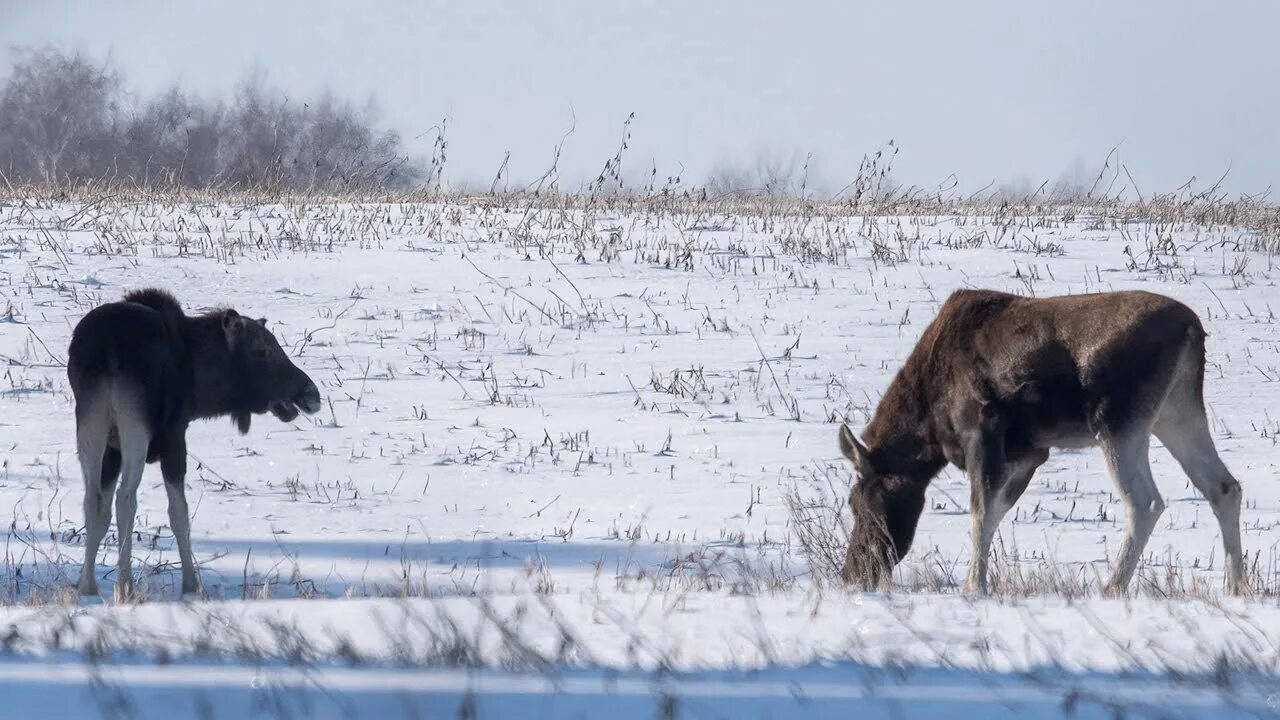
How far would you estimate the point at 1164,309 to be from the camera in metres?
7.77

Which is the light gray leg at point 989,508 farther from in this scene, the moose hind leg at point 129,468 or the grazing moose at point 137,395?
the moose hind leg at point 129,468

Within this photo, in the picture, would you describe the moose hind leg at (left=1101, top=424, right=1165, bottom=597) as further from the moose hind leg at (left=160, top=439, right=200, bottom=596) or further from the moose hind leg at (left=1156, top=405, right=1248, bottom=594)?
the moose hind leg at (left=160, top=439, right=200, bottom=596)

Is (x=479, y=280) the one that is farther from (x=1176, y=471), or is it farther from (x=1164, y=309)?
(x=1164, y=309)

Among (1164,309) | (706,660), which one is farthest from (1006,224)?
(706,660)

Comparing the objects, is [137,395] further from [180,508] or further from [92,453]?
[180,508]

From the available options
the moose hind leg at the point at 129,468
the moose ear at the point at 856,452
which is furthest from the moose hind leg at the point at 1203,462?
the moose hind leg at the point at 129,468

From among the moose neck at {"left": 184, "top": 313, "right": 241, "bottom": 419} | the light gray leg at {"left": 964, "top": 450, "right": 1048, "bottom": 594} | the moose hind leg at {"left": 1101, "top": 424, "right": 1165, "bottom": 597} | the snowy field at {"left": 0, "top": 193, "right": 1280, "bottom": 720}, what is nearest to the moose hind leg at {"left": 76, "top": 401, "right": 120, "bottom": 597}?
the snowy field at {"left": 0, "top": 193, "right": 1280, "bottom": 720}

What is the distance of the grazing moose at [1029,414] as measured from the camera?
766 centimetres

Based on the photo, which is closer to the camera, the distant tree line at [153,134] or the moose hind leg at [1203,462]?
the moose hind leg at [1203,462]

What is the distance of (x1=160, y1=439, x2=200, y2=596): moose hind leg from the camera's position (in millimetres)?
7418

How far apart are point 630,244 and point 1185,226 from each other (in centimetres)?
742

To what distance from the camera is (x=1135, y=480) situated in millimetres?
7707

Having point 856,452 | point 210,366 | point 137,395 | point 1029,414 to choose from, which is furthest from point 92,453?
point 1029,414

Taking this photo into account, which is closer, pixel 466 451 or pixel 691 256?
pixel 466 451
